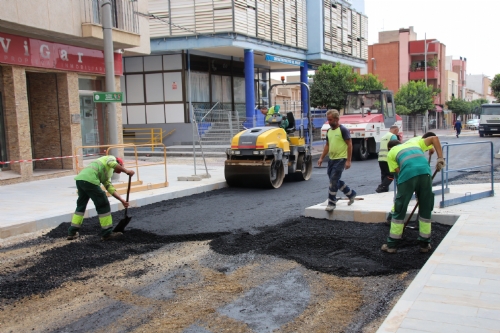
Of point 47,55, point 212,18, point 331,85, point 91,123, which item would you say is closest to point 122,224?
point 47,55

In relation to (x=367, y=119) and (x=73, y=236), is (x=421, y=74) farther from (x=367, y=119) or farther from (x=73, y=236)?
(x=73, y=236)

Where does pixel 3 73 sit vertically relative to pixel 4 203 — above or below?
above

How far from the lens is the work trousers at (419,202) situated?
247 inches

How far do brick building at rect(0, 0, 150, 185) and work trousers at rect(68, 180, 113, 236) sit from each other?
6.52 metres

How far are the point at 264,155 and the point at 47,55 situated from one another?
7301 millimetres

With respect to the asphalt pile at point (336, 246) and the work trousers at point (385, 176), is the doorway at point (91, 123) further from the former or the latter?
the asphalt pile at point (336, 246)

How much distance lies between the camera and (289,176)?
1504 centimetres

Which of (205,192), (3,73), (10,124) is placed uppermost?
(3,73)

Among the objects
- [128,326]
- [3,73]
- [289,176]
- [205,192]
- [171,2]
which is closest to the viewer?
[128,326]

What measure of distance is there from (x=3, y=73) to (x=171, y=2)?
13.3m

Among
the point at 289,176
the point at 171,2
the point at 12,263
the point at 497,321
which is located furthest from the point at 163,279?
the point at 171,2

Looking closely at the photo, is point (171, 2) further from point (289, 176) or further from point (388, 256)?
point (388, 256)

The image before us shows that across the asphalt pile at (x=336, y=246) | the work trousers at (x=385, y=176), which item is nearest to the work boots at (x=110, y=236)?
the asphalt pile at (x=336, y=246)

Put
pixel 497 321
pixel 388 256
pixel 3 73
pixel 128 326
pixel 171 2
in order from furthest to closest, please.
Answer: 1. pixel 171 2
2. pixel 3 73
3. pixel 388 256
4. pixel 128 326
5. pixel 497 321
